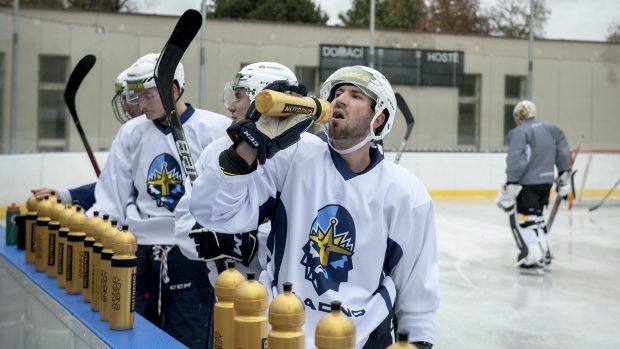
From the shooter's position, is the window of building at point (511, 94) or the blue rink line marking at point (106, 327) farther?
the window of building at point (511, 94)

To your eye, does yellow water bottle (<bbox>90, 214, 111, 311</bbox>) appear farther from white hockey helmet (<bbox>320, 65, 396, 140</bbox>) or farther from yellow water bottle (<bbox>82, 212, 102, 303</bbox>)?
white hockey helmet (<bbox>320, 65, 396, 140</bbox>)

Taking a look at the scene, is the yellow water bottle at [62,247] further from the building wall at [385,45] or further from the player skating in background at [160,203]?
the building wall at [385,45]

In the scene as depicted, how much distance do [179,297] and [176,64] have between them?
38.7 inches

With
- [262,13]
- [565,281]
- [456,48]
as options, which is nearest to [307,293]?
[565,281]

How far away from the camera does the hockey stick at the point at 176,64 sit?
8.30ft

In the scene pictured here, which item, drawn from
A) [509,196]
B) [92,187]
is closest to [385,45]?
[509,196]

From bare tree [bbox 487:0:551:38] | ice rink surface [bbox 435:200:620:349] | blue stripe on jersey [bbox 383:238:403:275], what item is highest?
bare tree [bbox 487:0:551:38]

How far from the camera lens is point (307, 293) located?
6.73 feet

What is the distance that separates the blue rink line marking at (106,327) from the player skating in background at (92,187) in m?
0.69

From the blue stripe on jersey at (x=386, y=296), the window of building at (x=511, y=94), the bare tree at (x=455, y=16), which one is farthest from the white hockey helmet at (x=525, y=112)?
the bare tree at (x=455, y=16)

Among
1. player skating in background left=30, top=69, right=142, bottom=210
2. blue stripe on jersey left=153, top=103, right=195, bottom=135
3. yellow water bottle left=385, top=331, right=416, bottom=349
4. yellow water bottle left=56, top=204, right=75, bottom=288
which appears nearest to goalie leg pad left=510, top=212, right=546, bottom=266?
player skating in background left=30, top=69, right=142, bottom=210

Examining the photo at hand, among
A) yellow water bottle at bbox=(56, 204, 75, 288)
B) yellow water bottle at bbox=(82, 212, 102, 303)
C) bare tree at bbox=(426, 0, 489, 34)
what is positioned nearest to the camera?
yellow water bottle at bbox=(82, 212, 102, 303)

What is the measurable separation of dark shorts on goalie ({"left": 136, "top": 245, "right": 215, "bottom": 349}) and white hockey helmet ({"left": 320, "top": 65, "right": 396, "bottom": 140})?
47.8 inches

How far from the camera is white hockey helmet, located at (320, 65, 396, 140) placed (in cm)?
216
